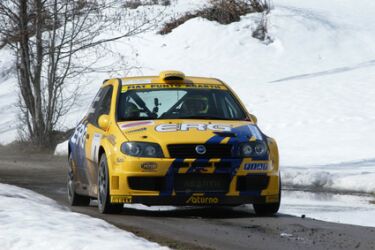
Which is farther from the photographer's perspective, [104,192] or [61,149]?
[61,149]

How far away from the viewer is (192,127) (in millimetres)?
11578

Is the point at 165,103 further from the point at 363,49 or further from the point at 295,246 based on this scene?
the point at 363,49

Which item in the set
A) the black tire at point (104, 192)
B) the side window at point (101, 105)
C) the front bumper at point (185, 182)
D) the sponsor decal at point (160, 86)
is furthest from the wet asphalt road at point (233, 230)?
the sponsor decal at point (160, 86)

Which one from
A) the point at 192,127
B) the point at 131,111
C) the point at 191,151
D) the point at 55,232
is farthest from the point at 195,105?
the point at 55,232

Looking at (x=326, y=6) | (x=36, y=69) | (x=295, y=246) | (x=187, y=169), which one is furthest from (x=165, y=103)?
(x=326, y=6)

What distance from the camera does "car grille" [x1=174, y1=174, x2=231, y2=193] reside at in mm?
11234

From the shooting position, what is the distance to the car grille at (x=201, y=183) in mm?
11234

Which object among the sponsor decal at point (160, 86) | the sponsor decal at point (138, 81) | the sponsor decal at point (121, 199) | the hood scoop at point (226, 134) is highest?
the sponsor decal at point (138, 81)

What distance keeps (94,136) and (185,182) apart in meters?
1.53

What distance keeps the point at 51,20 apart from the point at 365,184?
12968 mm

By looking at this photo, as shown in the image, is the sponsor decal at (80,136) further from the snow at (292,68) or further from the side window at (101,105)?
the snow at (292,68)

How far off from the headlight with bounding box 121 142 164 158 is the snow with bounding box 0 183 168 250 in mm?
918

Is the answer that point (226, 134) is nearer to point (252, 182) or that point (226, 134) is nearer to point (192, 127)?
point (192, 127)

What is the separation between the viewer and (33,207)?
11.6m
